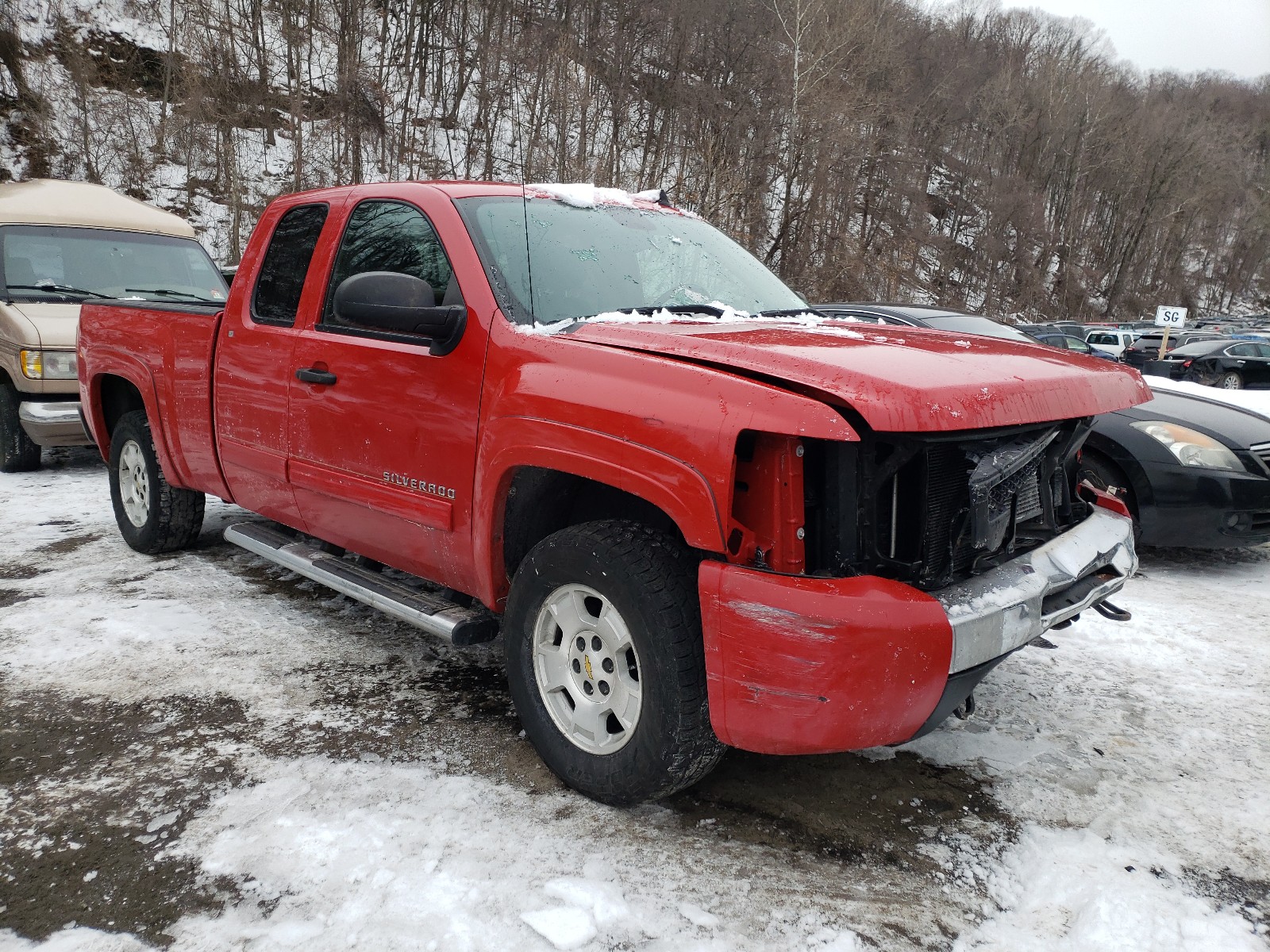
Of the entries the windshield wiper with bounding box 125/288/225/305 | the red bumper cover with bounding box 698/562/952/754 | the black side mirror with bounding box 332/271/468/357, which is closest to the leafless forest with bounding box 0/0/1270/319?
the windshield wiper with bounding box 125/288/225/305

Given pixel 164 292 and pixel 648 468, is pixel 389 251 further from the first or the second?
pixel 164 292

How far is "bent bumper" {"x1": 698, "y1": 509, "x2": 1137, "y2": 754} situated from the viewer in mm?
2105

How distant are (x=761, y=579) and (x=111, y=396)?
4.91m

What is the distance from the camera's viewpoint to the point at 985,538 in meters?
2.42

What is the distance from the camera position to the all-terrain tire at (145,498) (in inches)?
197

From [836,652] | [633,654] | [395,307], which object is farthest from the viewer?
[395,307]

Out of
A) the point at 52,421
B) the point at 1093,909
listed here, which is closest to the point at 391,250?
the point at 1093,909

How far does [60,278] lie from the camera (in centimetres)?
772

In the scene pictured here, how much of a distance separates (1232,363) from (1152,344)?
3.69 meters

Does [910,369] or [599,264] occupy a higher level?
[599,264]

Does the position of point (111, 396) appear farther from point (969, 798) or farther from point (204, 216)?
point (204, 216)

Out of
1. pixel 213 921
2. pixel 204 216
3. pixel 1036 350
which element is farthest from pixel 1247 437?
pixel 204 216

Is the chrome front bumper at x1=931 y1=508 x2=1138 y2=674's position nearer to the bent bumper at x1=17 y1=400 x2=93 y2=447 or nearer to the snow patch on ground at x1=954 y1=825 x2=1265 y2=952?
the snow patch on ground at x1=954 y1=825 x2=1265 y2=952

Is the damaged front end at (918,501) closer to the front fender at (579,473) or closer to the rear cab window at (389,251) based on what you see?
the front fender at (579,473)
